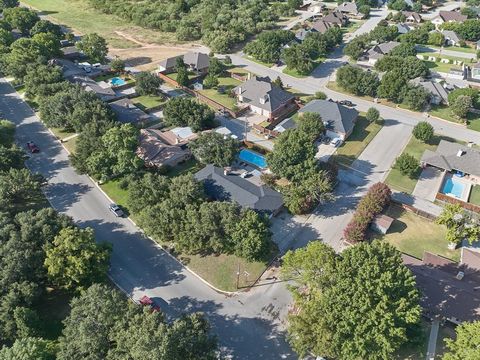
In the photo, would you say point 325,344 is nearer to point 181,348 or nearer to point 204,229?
point 181,348

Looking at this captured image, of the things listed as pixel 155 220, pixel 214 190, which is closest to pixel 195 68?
pixel 214 190

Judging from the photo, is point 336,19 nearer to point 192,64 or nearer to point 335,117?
point 192,64

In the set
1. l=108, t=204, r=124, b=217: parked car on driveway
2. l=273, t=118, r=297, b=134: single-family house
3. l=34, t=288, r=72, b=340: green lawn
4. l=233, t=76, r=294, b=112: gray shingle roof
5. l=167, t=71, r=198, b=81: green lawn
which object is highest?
l=233, t=76, r=294, b=112: gray shingle roof

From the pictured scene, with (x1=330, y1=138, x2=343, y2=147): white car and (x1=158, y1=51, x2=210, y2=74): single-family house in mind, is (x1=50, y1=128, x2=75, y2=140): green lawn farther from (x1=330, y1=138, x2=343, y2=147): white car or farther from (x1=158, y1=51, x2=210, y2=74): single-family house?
(x1=330, y1=138, x2=343, y2=147): white car

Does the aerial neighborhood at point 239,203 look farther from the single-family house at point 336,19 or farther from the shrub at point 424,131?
the single-family house at point 336,19

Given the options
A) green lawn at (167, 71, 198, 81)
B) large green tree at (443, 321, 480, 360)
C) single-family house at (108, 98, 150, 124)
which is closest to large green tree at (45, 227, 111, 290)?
single-family house at (108, 98, 150, 124)
